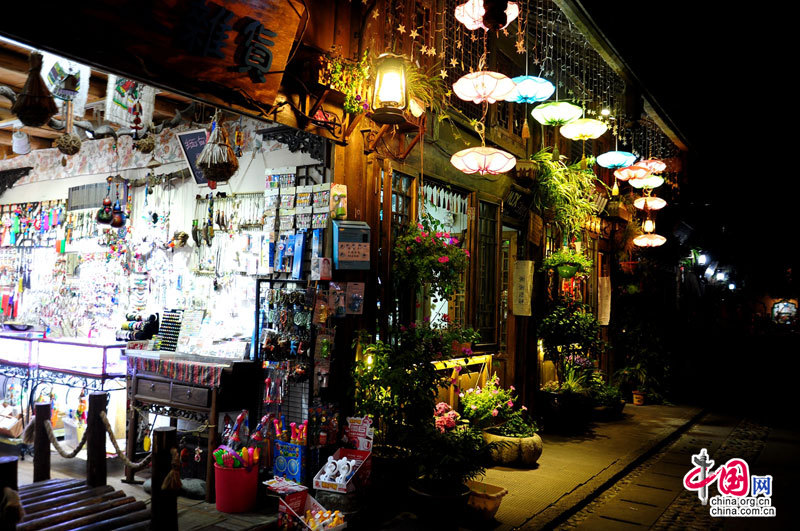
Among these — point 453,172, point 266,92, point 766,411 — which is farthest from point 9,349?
point 766,411

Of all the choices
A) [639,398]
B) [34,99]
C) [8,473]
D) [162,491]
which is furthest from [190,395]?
[639,398]

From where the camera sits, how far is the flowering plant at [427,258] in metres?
7.79

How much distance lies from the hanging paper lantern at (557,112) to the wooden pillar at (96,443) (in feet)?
27.6

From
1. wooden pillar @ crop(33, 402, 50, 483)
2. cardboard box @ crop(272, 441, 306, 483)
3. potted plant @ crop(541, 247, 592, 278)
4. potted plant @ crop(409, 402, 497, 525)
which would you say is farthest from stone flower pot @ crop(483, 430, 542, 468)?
wooden pillar @ crop(33, 402, 50, 483)

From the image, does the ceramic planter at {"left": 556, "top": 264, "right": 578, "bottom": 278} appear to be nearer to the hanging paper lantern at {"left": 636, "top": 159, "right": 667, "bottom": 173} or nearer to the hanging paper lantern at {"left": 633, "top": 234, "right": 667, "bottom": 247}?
the hanging paper lantern at {"left": 636, "top": 159, "right": 667, "bottom": 173}

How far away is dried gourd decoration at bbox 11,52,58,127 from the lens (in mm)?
5113

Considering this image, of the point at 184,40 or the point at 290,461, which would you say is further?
the point at 290,461

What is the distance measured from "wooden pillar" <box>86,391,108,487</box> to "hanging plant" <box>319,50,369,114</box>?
14.7 ft

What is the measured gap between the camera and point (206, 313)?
835cm

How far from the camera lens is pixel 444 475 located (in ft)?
22.0

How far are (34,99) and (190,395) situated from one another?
385cm

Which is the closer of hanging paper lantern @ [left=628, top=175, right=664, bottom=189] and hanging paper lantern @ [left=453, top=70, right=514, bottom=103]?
hanging paper lantern @ [left=453, top=70, right=514, bottom=103]

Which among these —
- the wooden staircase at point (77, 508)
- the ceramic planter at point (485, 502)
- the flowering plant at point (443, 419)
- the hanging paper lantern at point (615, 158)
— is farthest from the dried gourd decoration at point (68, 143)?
the hanging paper lantern at point (615, 158)

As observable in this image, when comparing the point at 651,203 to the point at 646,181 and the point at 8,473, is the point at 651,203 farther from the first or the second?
the point at 8,473
